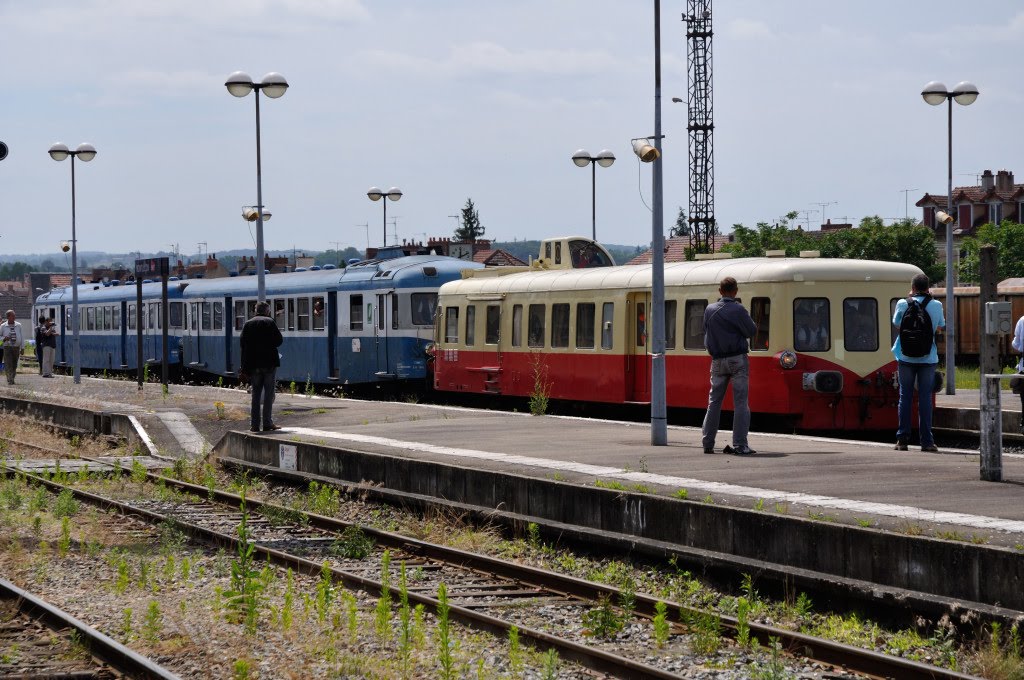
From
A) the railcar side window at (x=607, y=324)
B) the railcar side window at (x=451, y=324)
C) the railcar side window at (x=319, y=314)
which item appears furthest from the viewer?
the railcar side window at (x=319, y=314)

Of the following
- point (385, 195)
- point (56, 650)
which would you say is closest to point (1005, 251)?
point (385, 195)

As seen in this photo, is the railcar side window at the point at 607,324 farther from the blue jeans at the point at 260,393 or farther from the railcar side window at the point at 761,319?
the blue jeans at the point at 260,393

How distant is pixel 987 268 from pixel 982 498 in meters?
2.16

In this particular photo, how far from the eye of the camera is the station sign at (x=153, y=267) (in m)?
28.8

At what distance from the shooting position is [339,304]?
113ft

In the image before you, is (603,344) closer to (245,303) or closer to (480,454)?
(480,454)

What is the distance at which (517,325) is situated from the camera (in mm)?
27141

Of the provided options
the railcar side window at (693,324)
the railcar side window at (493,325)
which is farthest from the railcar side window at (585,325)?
the railcar side window at (493,325)

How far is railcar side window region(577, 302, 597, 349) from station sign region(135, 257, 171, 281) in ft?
27.9

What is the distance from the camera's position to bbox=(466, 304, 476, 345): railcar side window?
28688mm

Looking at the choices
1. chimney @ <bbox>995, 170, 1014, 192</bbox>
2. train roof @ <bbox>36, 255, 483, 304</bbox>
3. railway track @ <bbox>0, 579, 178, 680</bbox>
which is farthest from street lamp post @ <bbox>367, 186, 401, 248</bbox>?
chimney @ <bbox>995, 170, 1014, 192</bbox>

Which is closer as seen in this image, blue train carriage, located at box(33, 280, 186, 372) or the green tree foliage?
blue train carriage, located at box(33, 280, 186, 372)

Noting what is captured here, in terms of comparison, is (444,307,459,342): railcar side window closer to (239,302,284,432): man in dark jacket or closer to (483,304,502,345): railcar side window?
(483,304,502,345): railcar side window

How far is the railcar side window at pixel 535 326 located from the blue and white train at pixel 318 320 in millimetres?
5539
